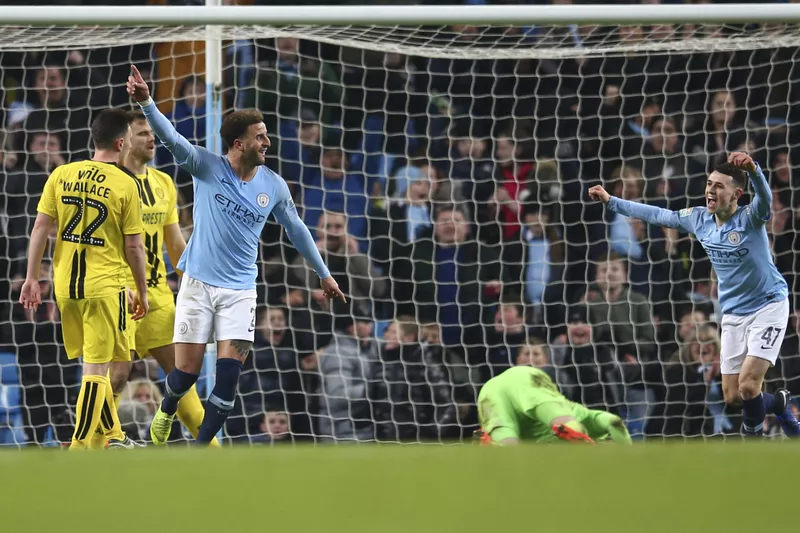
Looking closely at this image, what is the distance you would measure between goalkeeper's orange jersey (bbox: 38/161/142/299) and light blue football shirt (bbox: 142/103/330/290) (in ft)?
0.99

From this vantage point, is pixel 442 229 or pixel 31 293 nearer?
pixel 31 293

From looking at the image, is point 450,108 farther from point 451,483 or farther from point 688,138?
point 451,483

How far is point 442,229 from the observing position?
7254 millimetres

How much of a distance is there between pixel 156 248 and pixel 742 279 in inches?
120

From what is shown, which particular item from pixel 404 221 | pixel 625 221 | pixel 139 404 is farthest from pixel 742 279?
pixel 139 404

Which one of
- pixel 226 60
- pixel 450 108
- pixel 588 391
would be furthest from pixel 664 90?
pixel 226 60

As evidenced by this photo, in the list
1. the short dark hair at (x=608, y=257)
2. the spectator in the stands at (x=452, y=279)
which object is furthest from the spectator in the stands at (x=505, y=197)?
the short dark hair at (x=608, y=257)

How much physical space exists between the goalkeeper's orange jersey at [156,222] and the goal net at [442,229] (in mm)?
1188

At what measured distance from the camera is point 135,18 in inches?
212

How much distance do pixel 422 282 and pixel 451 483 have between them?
516cm

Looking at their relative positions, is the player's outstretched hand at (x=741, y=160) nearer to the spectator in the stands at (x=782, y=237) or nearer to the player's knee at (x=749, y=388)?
the player's knee at (x=749, y=388)

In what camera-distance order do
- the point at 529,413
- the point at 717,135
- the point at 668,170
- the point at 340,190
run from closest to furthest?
the point at 529,413
the point at 340,190
the point at 668,170
the point at 717,135

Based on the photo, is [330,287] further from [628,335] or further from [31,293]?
[628,335]

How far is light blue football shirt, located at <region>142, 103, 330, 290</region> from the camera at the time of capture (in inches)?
213
